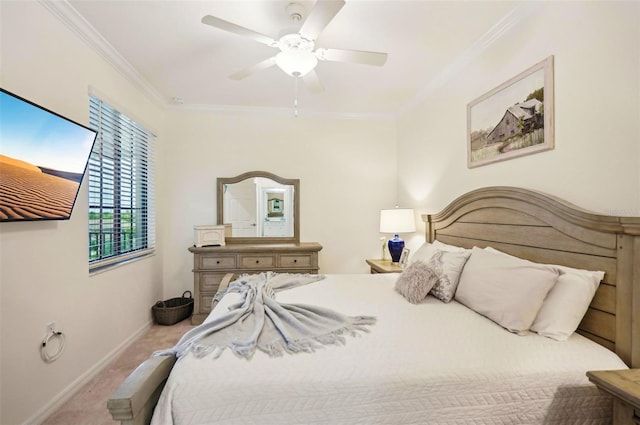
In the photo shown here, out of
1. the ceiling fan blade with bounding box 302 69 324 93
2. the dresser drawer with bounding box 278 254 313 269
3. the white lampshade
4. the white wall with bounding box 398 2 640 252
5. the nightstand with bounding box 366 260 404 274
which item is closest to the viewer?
the white wall with bounding box 398 2 640 252

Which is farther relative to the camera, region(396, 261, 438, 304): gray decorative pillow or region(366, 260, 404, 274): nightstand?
region(366, 260, 404, 274): nightstand

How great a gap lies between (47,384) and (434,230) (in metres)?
3.11

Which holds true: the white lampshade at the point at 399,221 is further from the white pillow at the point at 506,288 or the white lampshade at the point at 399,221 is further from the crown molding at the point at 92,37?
the crown molding at the point at 92,37

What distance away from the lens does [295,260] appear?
340 cm

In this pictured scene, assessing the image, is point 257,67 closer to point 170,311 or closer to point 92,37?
point 92,37

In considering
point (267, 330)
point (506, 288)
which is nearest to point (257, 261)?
point (267, 330)

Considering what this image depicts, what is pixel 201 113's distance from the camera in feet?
12.0

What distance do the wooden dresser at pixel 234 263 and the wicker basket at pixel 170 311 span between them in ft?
0.56

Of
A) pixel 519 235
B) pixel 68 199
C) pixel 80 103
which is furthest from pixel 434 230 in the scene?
pixel 80 103

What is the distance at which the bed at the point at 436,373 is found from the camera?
1008 mm

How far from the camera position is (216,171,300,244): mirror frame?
3693 mm

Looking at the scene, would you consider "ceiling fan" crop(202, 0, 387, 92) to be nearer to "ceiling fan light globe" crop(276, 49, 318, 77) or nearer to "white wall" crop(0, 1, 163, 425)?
"ceiling fan light globe" crop(276, 49, 318, 77)

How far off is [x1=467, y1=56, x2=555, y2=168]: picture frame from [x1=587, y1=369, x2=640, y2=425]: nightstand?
3.92 feet

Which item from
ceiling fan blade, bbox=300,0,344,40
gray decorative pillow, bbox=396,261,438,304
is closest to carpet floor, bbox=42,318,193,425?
gray decorative pillow, bbox=396,261,438,304
